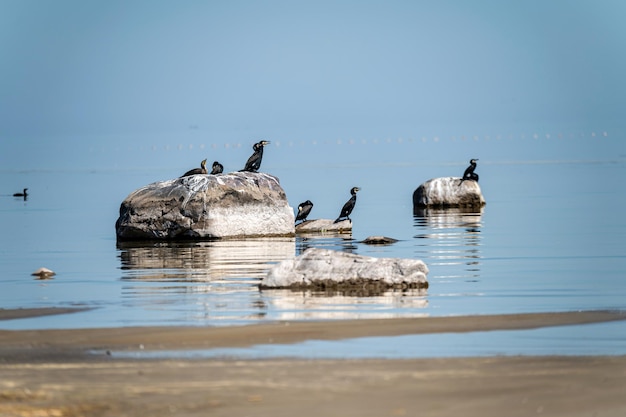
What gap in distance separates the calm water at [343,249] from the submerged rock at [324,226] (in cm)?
54

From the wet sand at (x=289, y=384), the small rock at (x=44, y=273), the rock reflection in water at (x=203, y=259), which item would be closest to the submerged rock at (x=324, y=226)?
the rock reflection in water at (x=203, y=259)

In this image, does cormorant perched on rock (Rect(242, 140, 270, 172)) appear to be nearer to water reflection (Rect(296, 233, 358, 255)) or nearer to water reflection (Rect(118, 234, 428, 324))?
water reflection (Rect(296, 233, 358, 255))

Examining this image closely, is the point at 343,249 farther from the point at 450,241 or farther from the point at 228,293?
the point at 228,293

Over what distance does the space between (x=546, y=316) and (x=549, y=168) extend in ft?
170

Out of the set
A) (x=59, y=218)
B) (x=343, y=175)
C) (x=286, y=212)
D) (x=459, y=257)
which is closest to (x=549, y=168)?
(x=343, y=175)

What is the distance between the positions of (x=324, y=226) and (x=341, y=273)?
1156cm

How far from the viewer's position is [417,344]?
1187cm

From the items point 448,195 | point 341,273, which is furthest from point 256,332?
point 448,195

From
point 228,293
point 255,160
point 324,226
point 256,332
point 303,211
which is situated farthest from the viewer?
point 303,211

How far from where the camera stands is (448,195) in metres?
36.0

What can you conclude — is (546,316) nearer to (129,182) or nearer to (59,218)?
(59,218)

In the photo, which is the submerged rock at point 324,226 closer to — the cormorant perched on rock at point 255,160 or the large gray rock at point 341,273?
the cormorant perched on rock at point 255,160

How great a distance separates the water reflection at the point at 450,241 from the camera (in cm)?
1892

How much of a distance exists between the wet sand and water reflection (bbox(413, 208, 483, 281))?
6831 millimetres
